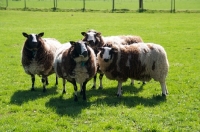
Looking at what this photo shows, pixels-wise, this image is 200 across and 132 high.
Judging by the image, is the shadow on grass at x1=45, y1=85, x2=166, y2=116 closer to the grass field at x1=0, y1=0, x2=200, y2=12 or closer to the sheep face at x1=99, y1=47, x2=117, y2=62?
the sheep face at x1=99, y1=47, x2=117, y2=62

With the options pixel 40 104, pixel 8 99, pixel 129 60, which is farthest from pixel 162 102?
pixel 8 99

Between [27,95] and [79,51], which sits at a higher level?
[79,51]

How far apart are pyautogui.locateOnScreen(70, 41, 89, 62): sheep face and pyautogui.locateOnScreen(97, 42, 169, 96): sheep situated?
0.81m

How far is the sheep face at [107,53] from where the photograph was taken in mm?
10186

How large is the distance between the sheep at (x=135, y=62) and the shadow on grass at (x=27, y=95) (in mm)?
2521

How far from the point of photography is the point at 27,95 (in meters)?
11.0

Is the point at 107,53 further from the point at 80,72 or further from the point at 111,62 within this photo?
the point at 80,72

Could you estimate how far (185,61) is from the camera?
53.5ft

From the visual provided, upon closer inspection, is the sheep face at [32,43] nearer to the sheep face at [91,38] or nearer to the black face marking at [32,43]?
the black face marking at [32,43]

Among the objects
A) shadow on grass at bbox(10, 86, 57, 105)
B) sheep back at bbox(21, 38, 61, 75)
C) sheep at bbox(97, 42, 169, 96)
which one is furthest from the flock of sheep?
shadow on grass at bbox(10, 86, 57, 105)

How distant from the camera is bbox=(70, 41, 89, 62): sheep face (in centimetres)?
954

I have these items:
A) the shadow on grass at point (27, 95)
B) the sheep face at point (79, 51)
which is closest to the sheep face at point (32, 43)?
the shadow on grass at point (27, 95)

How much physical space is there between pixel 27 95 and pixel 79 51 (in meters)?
2.82

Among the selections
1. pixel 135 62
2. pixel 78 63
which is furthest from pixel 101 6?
pixel 78 63
